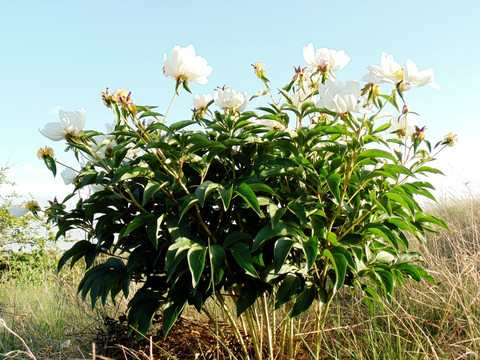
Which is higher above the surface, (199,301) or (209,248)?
(209,248)

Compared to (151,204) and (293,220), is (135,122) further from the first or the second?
(293,220)

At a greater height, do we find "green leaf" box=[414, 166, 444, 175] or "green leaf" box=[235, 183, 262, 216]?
"green leaf" box=[235, 183, 262, 216]

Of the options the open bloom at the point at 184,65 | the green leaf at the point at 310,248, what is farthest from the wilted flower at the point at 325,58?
the green leaf at the point at 310,248

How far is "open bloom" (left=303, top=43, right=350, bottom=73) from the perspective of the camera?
73.0 inches

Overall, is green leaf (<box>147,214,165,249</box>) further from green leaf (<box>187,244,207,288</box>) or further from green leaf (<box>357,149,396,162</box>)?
green leaf (<box>357,149,396,162</box>)

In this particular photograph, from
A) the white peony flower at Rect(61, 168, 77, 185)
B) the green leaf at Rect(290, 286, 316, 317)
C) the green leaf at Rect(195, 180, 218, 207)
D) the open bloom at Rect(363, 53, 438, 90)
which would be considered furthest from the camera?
the white peony flower at Rect(61, 168, 77, 185)

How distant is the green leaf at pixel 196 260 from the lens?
4.70ft

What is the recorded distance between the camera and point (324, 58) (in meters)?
1.85

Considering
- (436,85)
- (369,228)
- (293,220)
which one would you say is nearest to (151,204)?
(293,220)

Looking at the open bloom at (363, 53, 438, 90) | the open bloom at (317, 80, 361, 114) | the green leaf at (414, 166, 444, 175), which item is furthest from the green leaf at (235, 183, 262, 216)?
the green leaf at (414, 166, 444, 175)

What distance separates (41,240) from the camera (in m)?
6.85

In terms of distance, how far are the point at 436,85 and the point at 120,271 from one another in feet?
4.53

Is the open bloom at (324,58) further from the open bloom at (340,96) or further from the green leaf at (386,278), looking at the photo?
the green leaf at (386,278)

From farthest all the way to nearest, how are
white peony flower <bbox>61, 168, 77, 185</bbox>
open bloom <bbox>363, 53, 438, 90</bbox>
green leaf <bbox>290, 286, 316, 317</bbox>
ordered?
white peony flower <bbox>61, 168, 77, 185</bbox> < green leaf <bbox>290, 286, 316, 317</bbox> < open bloom <bbox>363, 53, 438, 90</bbox>
